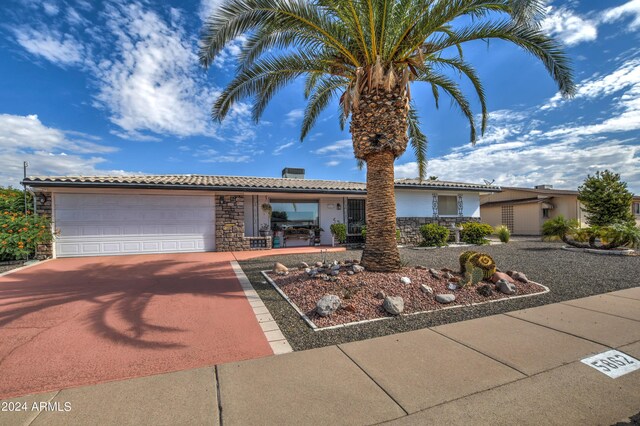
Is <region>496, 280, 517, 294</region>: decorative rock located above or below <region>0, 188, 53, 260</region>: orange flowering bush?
below

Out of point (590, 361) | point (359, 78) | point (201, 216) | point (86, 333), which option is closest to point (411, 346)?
point (590, 361)

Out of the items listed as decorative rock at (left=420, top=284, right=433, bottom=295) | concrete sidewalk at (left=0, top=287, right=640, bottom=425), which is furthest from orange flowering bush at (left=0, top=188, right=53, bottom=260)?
decorative rock at (left=420, top=284, right=433, bottom=295)

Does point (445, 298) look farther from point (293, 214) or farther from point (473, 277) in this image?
point (293, 214)

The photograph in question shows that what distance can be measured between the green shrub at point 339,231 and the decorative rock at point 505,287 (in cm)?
896

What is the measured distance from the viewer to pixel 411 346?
3.59 metres

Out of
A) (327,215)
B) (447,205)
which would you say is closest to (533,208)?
(447,205)

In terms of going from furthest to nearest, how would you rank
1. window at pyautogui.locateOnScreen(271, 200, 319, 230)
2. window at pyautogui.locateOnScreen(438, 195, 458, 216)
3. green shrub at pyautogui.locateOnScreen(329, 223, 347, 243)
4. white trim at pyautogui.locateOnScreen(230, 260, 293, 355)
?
window at pyautogui.locateOnScreen(438, 195, 458, 216)
window at pyautogui.locateOnScreen(271, 200, 319, 230)
green shrub at pyautogui.locateOnScreen(329, 223, 347, 243)
white trim at pyautogui.locateOnScreen(230, 260, 293, 355)

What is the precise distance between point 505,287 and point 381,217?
2901 millimetres

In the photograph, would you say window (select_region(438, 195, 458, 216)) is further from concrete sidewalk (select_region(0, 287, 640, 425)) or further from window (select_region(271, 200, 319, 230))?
concrete sidewalk (select_region(0, 287, 640, 425))

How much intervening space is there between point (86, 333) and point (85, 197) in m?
9.77

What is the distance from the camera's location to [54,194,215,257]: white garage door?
11125mm

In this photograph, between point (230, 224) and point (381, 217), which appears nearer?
point (381, 217)

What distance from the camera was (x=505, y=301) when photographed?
5.36 m

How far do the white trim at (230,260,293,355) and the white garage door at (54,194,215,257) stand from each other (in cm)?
668
